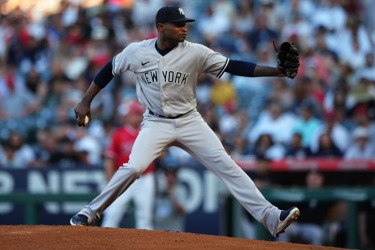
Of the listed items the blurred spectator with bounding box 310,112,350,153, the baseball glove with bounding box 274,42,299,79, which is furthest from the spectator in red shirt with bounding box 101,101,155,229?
the baseball glove with bounding box 274,42,299,79

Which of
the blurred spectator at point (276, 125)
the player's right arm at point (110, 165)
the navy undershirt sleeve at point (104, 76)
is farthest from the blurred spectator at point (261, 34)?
the navy undershirt sleeve at point (104, 76)

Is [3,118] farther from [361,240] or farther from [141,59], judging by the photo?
[141,59]

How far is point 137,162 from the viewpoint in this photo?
25.9 ft

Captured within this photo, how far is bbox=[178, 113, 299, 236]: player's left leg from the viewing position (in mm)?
7891

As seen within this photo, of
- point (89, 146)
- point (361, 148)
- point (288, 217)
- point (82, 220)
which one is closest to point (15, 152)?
point (89, 146)

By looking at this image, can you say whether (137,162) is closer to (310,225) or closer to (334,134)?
(310,225)

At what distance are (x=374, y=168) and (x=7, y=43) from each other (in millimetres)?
Result: 8063

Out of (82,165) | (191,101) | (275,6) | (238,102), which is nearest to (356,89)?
(238,102)

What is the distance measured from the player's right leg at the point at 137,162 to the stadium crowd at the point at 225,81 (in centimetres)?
444

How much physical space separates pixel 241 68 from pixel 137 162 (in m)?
1.22

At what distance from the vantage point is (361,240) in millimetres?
11711

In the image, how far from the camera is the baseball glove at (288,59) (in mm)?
7602

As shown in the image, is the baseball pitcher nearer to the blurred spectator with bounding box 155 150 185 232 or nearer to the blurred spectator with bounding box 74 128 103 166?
the blurred spectator with bounding box 155 150 185 232

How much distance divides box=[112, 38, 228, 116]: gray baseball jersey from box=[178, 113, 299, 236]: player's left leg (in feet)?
0.64
